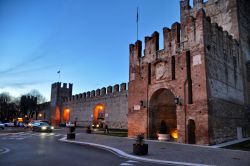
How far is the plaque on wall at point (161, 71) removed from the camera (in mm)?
19031

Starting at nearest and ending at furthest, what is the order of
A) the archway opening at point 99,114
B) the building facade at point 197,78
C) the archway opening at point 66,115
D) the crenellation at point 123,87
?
the building facade at point 197,78, the crenellation at point 123,87, the archway opening at point 99,114, the archway opening at point 66,115

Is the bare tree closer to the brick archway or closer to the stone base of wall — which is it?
the brick archway

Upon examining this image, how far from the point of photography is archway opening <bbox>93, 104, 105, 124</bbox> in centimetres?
4316

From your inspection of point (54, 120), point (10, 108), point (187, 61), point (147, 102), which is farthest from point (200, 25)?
point (10, 108)

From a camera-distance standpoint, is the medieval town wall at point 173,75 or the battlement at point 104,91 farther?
the battlement at point 104,91

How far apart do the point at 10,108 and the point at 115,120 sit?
5085cm

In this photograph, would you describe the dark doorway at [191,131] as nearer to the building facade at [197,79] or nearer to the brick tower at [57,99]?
the building facade at [197,79]

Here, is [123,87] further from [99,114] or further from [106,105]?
[99,114]

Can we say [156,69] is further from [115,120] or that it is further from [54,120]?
[54,120]

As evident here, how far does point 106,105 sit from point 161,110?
21.1 meters

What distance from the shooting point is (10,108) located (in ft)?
241

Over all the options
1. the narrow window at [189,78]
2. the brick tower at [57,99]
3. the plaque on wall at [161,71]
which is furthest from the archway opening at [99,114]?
the narrow window at [189,78]

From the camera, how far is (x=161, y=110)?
2053 centimetres

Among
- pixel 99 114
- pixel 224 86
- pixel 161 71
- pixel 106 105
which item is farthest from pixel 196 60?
pixel 99 114
